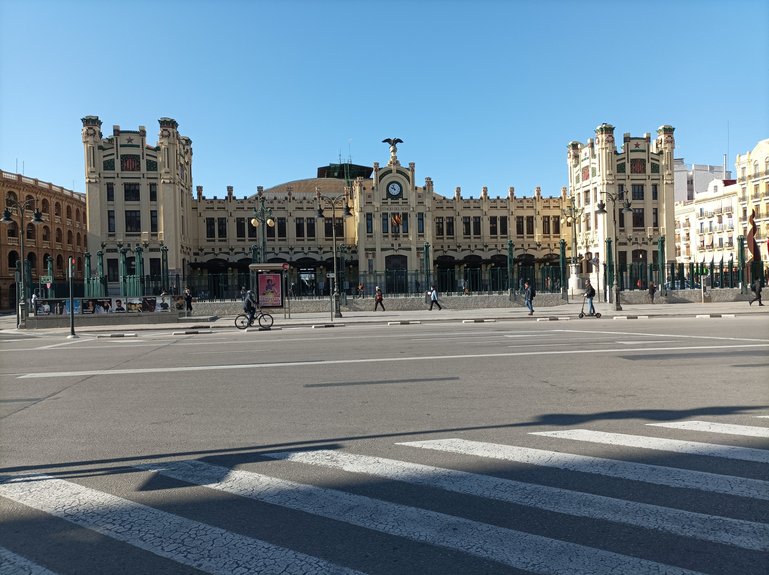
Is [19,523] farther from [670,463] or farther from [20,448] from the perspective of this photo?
[670,463]

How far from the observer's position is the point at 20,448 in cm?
671

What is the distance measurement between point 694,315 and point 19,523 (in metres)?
30.4

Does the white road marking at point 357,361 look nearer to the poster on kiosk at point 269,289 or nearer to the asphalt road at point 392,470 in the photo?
the asphalt road at point 392,470

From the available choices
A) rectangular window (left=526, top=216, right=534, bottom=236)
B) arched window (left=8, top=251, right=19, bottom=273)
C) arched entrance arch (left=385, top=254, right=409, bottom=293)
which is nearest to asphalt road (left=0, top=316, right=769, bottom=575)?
arched entrance arch (left=385, top=254, right=409, bottom=293)

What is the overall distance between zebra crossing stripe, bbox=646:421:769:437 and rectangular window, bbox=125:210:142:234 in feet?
185

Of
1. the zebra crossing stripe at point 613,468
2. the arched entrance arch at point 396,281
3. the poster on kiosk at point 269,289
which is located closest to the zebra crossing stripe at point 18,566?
the zebra crossing stripe at point 613,468

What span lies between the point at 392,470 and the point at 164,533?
83.2 inches

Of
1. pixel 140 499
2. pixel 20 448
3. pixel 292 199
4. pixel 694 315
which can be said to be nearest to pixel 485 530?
pixel 140 499

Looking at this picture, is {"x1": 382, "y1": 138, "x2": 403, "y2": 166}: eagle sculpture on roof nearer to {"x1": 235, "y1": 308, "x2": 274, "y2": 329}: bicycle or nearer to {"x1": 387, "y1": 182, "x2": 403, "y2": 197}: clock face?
{"x1": 387, "y1": 182, "x2": 403, "y2": 197}: clock face

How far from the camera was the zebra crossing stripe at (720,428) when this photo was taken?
671 centimetres

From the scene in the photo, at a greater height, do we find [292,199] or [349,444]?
[292,199]

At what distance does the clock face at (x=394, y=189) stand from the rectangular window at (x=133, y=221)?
79.3 ft

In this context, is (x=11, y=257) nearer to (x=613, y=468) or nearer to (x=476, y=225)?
(x=476, y=225)

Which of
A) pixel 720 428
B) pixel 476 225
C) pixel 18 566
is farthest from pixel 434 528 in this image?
pixel 476 225
